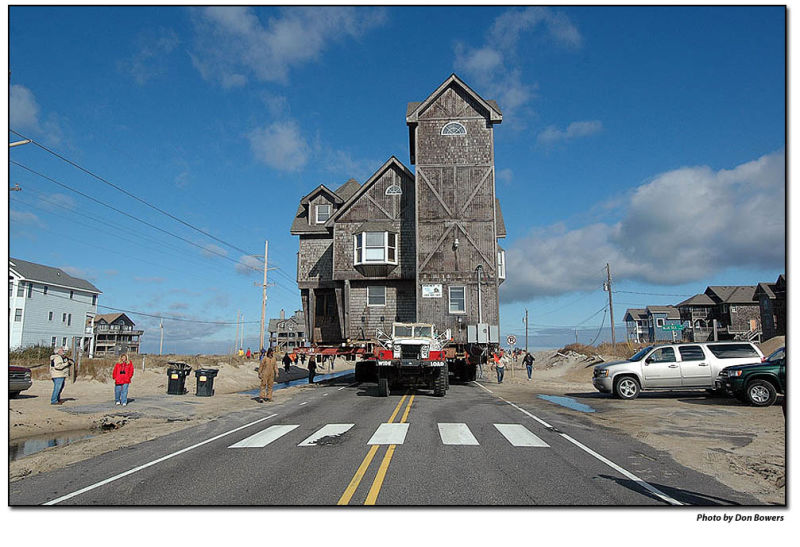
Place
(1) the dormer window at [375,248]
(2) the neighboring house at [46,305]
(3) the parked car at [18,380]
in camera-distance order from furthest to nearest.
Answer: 1. (2) the neighboring house at [46,305]
2. (1) the dormer window at [375,248]
3. (3) the parked car at [18,380]

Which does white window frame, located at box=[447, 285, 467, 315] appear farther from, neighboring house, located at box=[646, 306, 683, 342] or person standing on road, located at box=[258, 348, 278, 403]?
neighboring house, located at box=[646, 306, 683, 342]

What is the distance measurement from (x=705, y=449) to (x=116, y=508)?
9721 millimetres

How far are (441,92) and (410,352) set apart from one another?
17310mm

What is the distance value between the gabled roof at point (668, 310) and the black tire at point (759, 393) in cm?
7765

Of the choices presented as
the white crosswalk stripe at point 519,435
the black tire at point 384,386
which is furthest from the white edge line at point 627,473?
the black tire at point 384,386

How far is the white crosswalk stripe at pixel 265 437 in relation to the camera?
10140 mm

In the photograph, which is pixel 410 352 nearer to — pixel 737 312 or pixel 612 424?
pixel 612 424

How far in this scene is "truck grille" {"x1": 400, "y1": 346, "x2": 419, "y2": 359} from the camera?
795 inches

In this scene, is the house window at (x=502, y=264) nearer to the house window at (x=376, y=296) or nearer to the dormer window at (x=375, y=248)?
the dormer window at (x=375, y=248)

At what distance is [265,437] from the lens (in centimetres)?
1106

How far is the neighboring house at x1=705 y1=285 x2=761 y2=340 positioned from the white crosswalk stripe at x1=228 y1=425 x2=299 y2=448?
74.0 m

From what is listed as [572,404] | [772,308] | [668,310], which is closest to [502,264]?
[572,404]

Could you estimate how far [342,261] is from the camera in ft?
101

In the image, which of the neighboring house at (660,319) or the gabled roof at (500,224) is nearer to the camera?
the gabled roof at (500,224)
